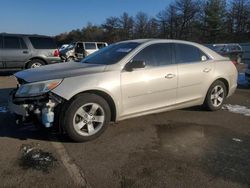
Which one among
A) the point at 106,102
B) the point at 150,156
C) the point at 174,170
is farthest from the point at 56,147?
the point at 174,170

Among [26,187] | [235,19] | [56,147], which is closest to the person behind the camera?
[26,187]

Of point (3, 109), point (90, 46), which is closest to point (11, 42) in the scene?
point (3, 109)

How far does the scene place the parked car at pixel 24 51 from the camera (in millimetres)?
12648

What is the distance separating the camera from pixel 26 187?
341cm

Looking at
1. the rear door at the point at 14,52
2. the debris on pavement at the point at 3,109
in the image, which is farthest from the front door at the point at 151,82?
the rear door at the point at 14,52

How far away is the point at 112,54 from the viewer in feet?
18.8

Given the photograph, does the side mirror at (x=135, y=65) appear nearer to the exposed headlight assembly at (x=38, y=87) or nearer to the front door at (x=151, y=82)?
the front door at (x=151, y=82)

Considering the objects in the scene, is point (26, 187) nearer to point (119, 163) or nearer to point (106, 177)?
point (106, 177)

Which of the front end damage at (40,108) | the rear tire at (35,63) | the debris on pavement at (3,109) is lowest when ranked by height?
the debris on pavement at (3,109)

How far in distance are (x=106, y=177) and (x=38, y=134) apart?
1917mm

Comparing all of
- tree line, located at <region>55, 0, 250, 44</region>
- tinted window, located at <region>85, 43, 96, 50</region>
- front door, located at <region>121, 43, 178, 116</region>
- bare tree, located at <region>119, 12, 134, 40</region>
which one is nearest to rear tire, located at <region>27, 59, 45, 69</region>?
front door, located at <region>121, 43, 178, 116</region>

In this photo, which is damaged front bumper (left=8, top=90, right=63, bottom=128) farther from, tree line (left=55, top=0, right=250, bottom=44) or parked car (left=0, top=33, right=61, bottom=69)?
tree line (left=55, top=0, right=250, bottom=44)

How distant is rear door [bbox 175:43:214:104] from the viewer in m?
5.98

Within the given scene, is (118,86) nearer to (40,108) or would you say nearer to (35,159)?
(40,108)
